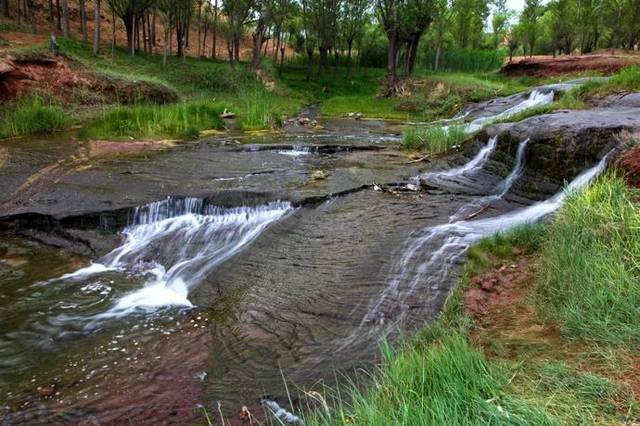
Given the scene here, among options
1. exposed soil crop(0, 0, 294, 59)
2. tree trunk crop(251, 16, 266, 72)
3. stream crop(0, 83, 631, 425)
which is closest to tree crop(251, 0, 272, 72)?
tree trunk crop(251, 16, 266, 72)

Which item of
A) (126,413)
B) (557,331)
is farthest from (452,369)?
(126,413)

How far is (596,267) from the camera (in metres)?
4.07

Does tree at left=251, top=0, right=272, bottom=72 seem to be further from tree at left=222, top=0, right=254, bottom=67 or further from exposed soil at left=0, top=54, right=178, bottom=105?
exposed soil at left=0, top=54, right=178, bottom=105

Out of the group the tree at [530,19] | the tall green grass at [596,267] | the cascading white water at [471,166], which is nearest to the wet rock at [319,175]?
the cascading white water at [471,166]

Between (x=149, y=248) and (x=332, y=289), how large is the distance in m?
3.31

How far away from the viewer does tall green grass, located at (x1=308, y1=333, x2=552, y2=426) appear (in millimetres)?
2402

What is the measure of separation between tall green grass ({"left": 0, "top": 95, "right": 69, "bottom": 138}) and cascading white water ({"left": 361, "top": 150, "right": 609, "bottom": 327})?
11.4 meters

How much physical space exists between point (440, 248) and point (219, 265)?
2942mm

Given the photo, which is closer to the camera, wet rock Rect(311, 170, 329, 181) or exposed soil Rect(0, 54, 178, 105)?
wet rock Rect(311, 170, 329, 181)

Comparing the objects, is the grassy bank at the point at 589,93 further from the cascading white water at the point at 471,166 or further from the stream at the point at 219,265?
the stream at the point at 219,265

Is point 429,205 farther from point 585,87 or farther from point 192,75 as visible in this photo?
point 192,75

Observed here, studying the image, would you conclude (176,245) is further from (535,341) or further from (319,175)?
(535,341)

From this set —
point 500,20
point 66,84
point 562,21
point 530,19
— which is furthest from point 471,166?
point 500,20

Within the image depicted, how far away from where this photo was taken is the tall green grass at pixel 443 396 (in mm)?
2402
